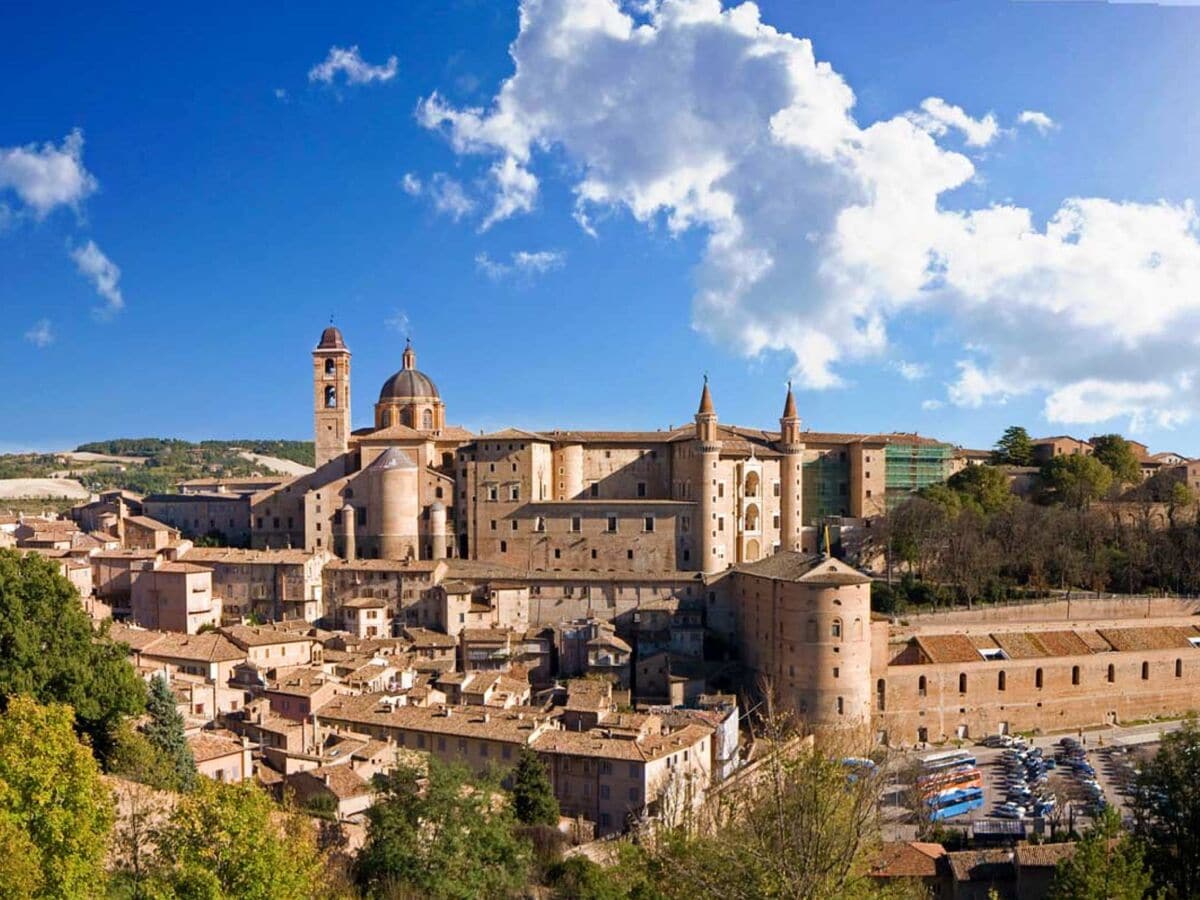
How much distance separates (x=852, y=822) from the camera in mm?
10578

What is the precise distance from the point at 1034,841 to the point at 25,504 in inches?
3505

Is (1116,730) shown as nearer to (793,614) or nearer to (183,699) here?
A: (793,614)

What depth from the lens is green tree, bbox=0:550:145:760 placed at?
22.2m

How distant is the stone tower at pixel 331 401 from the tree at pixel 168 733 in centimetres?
2803

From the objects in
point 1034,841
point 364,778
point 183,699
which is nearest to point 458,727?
point 364,778

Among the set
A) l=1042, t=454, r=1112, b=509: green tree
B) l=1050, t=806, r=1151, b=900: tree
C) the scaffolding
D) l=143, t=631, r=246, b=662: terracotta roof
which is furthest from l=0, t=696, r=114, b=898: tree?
l=1042, t=454, r=1112, b=509: green tree

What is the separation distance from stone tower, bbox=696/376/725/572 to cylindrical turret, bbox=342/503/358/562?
1568cm

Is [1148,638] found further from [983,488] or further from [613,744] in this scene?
[613,744]

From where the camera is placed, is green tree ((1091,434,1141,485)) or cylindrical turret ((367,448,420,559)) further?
green tree ((1091,434,1141,485))

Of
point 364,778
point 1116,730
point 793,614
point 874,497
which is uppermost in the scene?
point 874,497

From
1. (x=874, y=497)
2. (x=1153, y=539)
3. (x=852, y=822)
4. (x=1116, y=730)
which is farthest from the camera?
(x=874, y=497)

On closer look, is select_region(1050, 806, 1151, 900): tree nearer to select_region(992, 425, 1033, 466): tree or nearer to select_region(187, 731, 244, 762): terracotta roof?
select_region(187, 731, 244, 762): terracotta roof

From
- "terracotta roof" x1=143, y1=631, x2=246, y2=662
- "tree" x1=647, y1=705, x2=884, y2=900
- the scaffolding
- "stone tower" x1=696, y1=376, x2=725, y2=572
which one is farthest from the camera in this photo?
the scaffolding

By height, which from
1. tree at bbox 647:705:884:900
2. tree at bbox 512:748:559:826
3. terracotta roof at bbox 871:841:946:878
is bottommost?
terracotta roof at bbox 871:841:946:878
